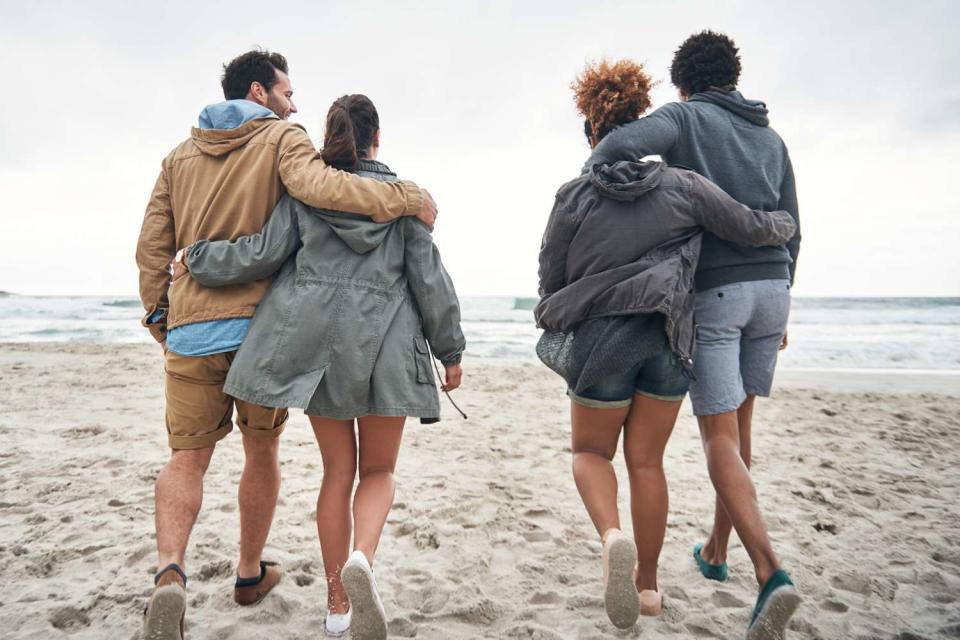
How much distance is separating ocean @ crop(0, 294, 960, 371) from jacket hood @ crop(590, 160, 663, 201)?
948cm

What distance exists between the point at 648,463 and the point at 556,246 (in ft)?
2.75

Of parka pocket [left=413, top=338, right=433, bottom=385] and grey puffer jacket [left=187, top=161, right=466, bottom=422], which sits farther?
parka pocket [left=413, top=338, right=433, bottom=385]

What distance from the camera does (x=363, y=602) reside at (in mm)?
1612

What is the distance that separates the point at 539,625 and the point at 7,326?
65.7 ft

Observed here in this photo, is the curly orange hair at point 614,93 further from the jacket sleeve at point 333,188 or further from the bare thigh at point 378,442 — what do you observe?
the bare thigh at point 378,442

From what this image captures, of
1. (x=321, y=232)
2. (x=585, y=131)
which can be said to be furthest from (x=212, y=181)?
(x=585, y=131)

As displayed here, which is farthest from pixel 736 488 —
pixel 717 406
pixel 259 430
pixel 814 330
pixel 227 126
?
pixel 814 330

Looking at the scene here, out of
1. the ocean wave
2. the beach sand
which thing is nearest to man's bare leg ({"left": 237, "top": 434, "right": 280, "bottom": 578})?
the beach sand

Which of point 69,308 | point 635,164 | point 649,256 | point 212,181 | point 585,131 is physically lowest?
point 69,308

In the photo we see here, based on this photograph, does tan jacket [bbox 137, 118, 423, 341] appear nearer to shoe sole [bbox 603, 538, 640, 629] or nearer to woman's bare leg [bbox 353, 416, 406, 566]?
woman's bare leg [bbox 353, 416, 406, 566]

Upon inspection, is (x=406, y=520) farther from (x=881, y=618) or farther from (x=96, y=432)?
(x=96, y=432)

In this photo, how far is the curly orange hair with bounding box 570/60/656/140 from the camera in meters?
1.98

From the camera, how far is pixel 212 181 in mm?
1871

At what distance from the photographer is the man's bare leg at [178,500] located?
172 centimetres
